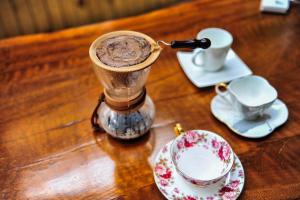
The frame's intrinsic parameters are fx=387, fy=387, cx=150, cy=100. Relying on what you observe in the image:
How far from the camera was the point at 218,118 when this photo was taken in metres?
0.92

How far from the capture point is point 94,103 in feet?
3.18

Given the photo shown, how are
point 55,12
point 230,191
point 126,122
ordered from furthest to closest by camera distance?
point 55,12 → point 126,122 → point 230,191

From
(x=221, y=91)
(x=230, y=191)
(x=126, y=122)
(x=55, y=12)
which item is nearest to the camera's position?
(x=230, y=191)

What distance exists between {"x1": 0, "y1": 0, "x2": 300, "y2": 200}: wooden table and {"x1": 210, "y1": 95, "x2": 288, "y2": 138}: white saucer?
0.05 ft

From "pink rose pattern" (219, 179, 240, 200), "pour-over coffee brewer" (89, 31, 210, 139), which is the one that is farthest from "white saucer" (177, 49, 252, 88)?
"pink rose pattern" (219, 179, 240, 200)

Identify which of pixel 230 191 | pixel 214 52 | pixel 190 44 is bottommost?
pixel 230 191

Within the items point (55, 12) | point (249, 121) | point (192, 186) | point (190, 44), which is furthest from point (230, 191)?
point (55, 12)

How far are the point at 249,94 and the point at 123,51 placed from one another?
342 mm

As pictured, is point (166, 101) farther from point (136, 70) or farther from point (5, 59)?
point (5, 59)

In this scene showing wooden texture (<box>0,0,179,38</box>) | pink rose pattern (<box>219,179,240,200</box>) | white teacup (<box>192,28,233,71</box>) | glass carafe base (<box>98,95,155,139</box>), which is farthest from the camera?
wooden texture (<box>0,0,179,38</box>)

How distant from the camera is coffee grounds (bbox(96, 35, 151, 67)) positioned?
0.78 m

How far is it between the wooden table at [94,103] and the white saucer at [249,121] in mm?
16

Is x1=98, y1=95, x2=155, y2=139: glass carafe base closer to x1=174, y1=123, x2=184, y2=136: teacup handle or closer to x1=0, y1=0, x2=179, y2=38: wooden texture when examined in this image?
x1=174, y1=123, x2=184, y2=136: teacup handle

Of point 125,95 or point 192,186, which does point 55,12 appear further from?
point 192,186
